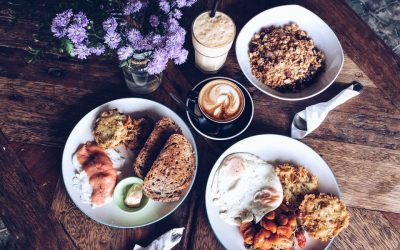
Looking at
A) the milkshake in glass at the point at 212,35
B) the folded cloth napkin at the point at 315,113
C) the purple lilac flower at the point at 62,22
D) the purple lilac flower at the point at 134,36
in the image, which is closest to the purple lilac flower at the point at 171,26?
the purple lilac flower at the point at 134,36

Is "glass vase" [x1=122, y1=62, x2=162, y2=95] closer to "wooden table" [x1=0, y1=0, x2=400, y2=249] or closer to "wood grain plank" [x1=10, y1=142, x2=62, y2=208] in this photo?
"wooden table" [x1=0, y1=0, x2=400, y2=249]

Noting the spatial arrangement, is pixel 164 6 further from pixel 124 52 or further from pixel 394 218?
pixel 394 218

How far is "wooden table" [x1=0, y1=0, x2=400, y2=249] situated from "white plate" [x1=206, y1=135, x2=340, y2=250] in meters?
0.07

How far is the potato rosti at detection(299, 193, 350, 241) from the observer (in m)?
1.50

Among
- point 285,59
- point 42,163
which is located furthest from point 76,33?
point 285,59

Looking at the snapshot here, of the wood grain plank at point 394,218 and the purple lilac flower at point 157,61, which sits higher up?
the purple lilac flower at point 157,61

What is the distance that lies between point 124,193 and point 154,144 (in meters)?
0.23

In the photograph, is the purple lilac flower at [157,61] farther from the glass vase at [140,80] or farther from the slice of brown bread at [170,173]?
the slice of brown bread at [170,173]

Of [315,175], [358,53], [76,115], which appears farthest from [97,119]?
[358,53]

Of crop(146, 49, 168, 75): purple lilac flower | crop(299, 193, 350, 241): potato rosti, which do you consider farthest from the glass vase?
crop(299, 193, 350, 241): potato rosti

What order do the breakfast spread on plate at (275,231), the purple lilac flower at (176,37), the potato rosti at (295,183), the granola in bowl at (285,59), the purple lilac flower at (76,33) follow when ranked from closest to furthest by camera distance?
the purple lilac flower at (76,33) → the purple lilac flower at (176,37) → the breakfast spread on plate at (275,231) → the potato rosti at (295,183) → the granola in bowl at (285,59)

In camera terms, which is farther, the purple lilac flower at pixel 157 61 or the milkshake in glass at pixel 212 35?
the milkshake in glass at pixel 212 35

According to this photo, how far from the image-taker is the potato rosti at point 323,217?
1.50 meters

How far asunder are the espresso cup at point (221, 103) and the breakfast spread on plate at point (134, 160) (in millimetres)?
148
